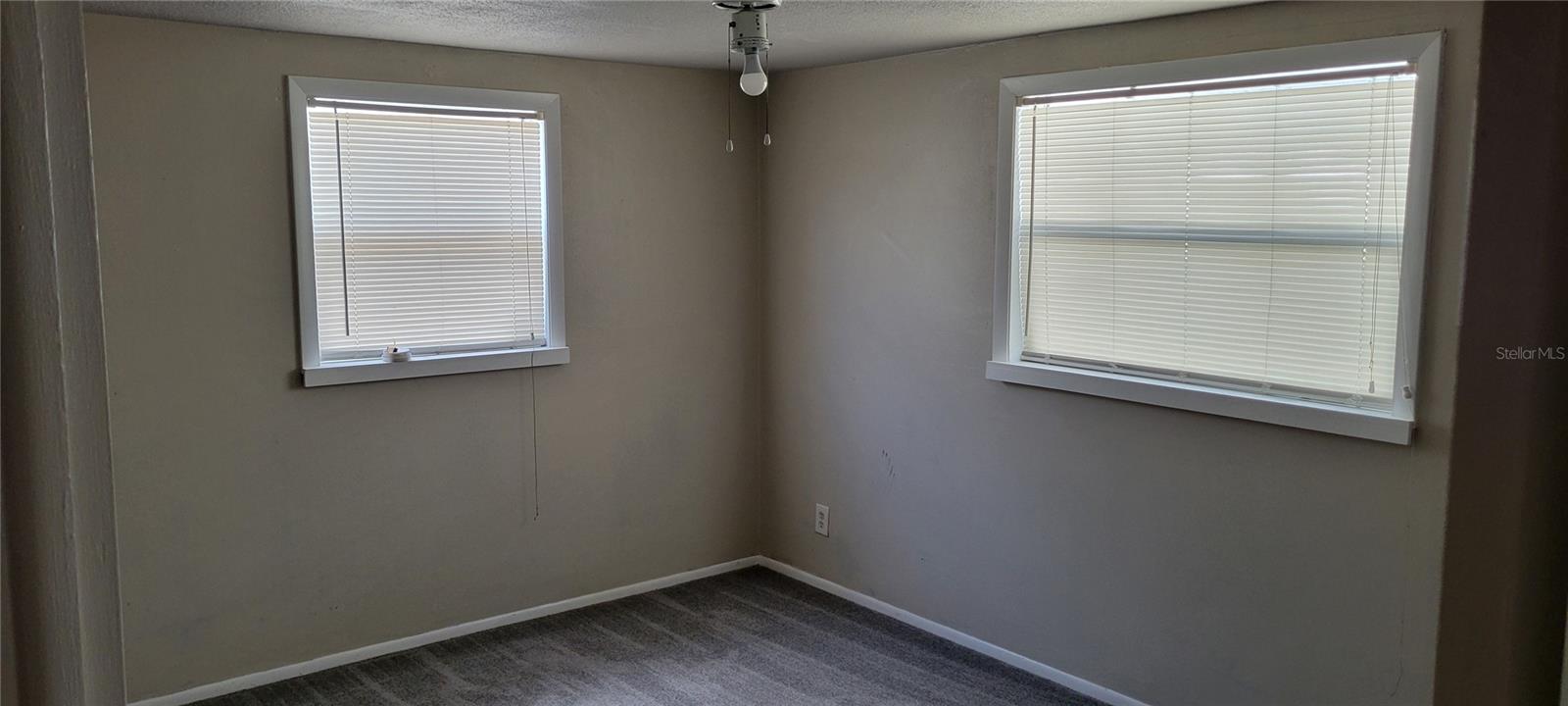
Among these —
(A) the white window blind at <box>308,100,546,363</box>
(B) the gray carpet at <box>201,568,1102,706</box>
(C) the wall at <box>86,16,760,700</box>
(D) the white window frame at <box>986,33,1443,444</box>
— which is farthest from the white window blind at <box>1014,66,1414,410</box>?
(A) the white window blind at <box>308,100,546,363</box>

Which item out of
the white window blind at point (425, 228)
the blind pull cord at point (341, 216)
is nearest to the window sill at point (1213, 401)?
the white window blind at point (425, 228)

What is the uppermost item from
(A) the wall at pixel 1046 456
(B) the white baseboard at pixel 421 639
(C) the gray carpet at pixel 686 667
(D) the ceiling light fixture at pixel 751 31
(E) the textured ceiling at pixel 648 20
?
(E) the textured ceiling at pixel 648 20

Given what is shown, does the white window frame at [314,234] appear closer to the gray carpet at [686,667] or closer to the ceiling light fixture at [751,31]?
the gray carpet at [686,667]

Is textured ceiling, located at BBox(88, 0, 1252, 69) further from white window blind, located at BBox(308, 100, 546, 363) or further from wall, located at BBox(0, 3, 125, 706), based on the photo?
wall, located at BBox(0, 3, 125, 706)

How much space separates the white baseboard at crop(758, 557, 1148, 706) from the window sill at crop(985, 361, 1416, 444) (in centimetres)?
101

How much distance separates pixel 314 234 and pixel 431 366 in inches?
24.6

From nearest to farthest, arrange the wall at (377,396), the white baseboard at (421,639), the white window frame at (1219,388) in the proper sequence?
the white window frame at (1219,388)
the wall at (377,396)
the white baseboard at (421,639)

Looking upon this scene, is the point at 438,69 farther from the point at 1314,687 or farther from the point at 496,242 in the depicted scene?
the point at 1314,687

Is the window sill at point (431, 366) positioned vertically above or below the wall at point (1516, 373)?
below

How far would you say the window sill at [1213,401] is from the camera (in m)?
2.87

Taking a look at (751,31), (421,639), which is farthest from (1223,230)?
(421,639)

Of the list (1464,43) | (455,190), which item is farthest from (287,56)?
(1464,43)

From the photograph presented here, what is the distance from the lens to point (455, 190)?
403cm

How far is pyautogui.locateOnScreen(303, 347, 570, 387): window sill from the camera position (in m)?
3.75
